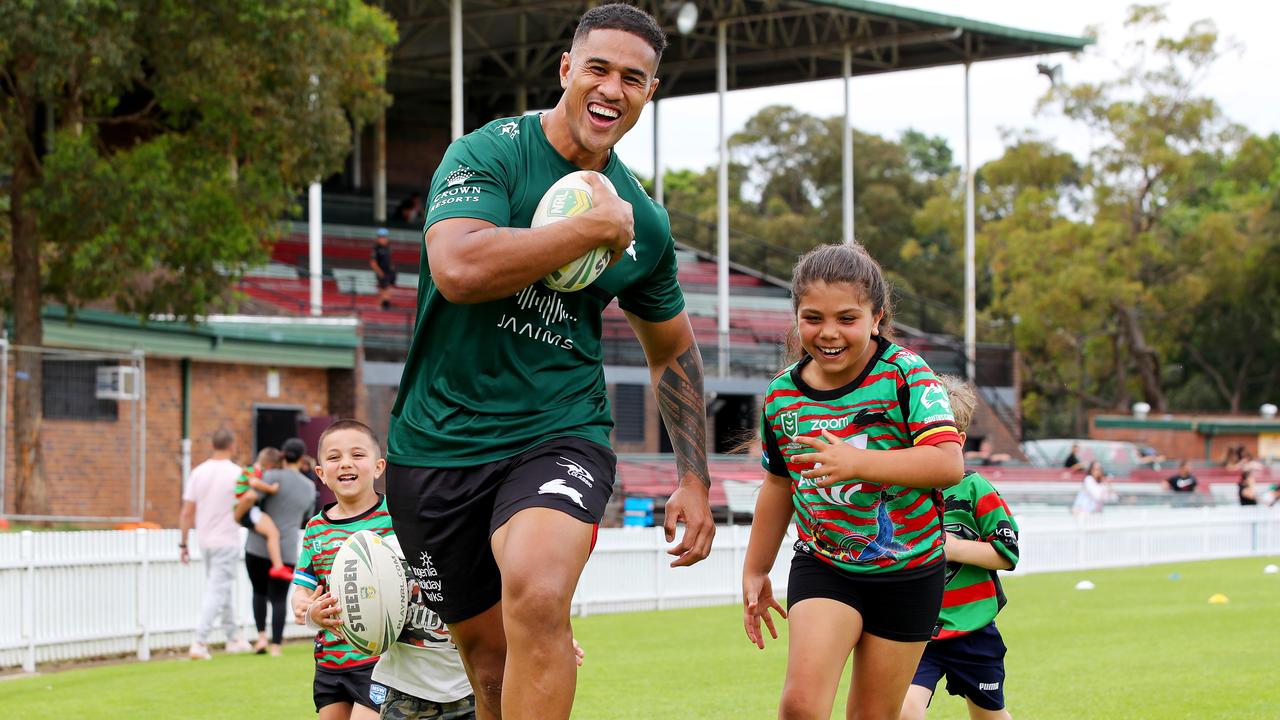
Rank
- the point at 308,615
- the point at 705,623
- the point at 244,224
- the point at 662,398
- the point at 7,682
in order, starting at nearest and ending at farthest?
the point at 662,398, the point at 308,615, the point at 7,682, the point at 705,623, the point at 244,224

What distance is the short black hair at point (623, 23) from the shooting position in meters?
4.98

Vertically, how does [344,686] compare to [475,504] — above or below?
below

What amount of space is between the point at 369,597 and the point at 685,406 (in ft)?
4.52

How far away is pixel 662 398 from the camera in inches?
223

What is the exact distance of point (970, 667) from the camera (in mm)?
6887

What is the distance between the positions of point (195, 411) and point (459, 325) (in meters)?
22.5

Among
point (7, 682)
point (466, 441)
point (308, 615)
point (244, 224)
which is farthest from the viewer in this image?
point (244, 224)

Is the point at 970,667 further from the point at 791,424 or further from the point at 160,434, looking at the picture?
the point at 160,434

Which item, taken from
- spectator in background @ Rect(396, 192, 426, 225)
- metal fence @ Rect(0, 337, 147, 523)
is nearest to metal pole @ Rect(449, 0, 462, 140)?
spectator in background @ Rect(396, 192, 426, 225)

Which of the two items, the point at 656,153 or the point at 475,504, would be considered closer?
the point at 475,504

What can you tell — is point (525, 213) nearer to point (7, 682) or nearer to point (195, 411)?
point (7, 682)

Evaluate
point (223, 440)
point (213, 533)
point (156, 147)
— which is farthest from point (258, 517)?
point (156, 147)

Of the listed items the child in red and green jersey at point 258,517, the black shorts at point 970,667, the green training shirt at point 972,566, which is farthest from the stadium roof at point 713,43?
the black shorts at point 970,667

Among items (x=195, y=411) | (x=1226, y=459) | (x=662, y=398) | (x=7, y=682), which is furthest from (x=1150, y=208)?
(x=662, y=398)
